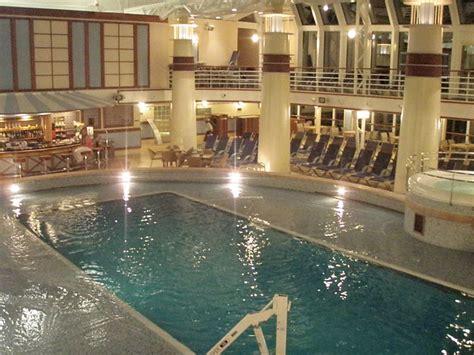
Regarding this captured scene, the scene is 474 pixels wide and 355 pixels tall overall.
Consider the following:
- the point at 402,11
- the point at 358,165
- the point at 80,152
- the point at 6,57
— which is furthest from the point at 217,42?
the point at 358,165

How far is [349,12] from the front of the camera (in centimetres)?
2497

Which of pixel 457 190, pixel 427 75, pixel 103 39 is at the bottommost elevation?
pixel 457 190

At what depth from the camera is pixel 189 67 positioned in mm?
20734

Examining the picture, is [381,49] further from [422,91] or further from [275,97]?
[422,91]

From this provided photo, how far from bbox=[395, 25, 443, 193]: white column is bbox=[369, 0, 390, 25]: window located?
1127 cm

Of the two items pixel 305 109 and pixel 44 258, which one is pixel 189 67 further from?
pixel 44 258

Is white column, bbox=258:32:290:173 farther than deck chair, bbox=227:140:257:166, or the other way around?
deck chair, bbox=227:140:257:166

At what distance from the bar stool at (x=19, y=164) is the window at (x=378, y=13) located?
1390 cm

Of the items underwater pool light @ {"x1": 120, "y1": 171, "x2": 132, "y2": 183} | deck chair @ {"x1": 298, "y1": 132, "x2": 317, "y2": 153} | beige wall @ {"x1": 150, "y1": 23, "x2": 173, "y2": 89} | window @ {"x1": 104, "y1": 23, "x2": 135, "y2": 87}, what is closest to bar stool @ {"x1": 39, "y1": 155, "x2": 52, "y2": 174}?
underwater pool light @ {"x1": 120, "y1": 171, "x2": 132, "y2": 183}

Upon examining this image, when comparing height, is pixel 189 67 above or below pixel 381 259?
above

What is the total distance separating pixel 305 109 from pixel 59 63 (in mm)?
11387

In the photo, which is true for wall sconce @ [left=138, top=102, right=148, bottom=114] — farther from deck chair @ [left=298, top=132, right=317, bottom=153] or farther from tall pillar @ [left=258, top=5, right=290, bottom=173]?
tall pillar @ [left=258, top=5, right=290, bottom=173]

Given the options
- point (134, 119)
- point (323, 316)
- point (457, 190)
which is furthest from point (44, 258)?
point (134, 119)

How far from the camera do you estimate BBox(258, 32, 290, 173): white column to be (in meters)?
16.8
